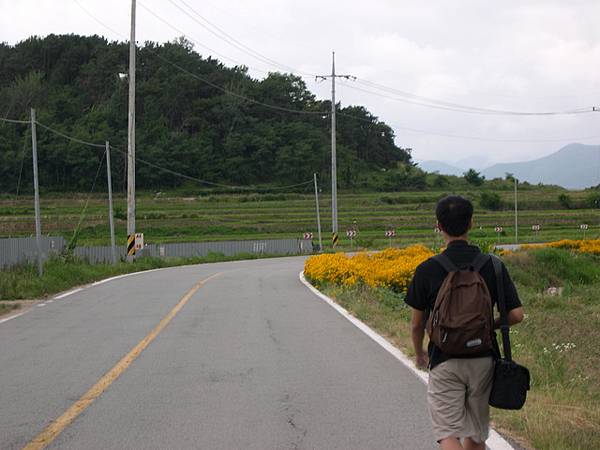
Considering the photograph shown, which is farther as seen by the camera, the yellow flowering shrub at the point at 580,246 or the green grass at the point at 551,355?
the yellow flowering shrub at the point at 580,246

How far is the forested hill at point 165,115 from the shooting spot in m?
73.2

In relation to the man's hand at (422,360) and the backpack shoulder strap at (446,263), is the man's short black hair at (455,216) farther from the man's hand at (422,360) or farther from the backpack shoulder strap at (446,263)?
the man's hand at (422,360)

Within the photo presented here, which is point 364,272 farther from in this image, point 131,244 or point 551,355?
point 131,244

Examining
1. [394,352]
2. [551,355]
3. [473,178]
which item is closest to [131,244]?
[394,352]

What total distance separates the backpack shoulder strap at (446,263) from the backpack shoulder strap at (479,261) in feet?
0.39

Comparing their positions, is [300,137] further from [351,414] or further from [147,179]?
[351,414]

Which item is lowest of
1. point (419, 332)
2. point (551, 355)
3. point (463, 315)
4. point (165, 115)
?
point (551, 355)

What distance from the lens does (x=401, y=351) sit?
981 centimetres

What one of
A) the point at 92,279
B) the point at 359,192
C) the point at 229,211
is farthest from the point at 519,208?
the point at 92,279

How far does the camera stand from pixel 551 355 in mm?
9844

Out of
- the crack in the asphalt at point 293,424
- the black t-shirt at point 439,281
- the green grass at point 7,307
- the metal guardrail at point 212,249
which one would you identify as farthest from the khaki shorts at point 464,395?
the metal guardrail at point 212,249

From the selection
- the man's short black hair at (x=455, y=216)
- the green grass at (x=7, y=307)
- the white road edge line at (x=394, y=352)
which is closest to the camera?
the man's short black hair at (x=455, y=216)

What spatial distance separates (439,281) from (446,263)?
0.11 metres

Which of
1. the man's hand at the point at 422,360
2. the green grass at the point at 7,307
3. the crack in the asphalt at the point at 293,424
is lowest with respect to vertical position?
the green grass at the point at 7,307
